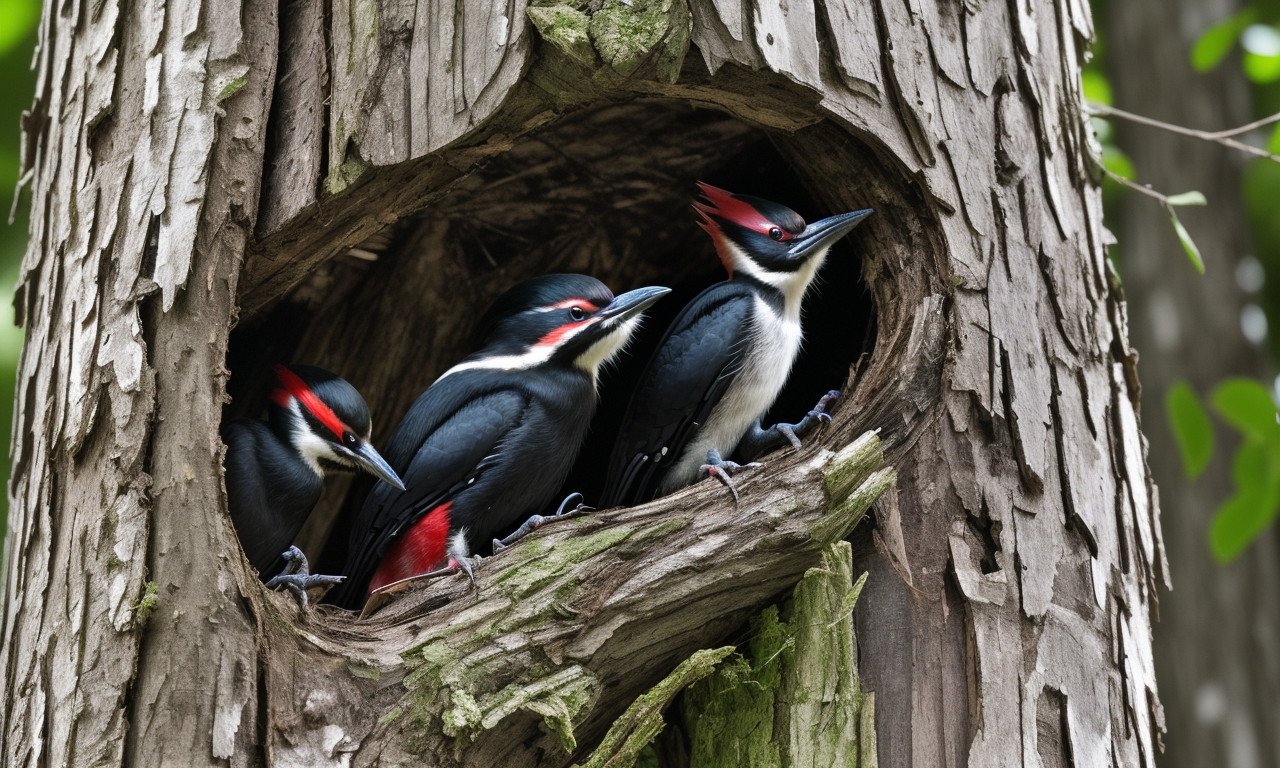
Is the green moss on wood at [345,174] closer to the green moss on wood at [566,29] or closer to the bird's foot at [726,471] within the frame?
the green moss on wood at [566,29]

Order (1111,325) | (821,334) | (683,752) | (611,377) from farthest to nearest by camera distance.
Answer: (611,377) → (821,334) → (1111,325) → (683,752)

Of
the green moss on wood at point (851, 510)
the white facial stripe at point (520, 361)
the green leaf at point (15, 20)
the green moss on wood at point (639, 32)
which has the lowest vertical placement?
the green moss on wood at point (851, 510)

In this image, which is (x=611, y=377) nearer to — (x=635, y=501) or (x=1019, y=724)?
(x=635, y=501)

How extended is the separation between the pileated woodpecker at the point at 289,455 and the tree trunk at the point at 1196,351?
4.19 metres

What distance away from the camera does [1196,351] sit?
6.09 meters

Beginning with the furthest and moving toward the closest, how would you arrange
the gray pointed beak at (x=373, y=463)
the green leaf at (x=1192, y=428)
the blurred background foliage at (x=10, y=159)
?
the blurred background foliage at (x=10, y=159)
the green leaf at (x=1192, y=428)
the gray pointed beak at (x=373, y=463)

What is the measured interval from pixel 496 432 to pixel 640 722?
1.12 meters

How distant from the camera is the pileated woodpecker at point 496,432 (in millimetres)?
3629

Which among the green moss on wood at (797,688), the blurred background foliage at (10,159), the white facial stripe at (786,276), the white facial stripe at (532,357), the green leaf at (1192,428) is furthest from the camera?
the blurred background foliage at (10,159)

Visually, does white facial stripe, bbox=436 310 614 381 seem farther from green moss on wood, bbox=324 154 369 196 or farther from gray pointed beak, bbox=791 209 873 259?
green moss on wood, bbox=324 154 369 196

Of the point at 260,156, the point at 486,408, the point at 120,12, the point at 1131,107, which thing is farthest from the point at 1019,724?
the point at 1131,107

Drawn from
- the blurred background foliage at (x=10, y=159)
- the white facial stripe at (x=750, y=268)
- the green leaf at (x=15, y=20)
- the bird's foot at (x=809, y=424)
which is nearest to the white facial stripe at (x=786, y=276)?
the white facial stripe at (x=750, y=268)

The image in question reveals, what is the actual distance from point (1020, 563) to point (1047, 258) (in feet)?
2.96

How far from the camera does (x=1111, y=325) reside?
3.60 metres
